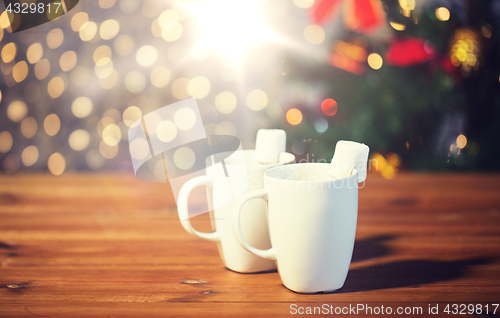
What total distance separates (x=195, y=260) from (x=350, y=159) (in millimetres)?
250

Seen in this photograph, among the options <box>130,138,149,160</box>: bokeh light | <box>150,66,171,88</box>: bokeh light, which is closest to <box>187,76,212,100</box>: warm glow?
<box>150,66,171,88</box>: bokeh light

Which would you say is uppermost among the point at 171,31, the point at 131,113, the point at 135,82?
the point at 171,31

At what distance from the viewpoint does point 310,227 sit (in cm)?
39

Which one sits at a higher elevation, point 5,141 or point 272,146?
point 272,146

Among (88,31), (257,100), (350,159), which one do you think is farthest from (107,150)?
(350,159)

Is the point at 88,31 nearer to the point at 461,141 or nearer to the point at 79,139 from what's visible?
the point at 79,139

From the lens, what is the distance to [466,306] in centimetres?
37

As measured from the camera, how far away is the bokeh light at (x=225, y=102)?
1661 mm

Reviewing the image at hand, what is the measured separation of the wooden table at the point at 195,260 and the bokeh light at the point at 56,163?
1.00 m

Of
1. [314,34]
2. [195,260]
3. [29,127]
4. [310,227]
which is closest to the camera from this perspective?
[310,227]

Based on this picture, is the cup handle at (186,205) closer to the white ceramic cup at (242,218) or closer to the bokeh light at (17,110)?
the white ceramic cup at (242,218)

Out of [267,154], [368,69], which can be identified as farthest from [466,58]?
[267,154]

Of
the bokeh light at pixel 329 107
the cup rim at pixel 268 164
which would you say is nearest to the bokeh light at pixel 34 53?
the bokeh light at pixel 329 107

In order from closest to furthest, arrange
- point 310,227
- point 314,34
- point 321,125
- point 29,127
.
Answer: point 310,227, point 321,125, point 314,34, point 29,127
